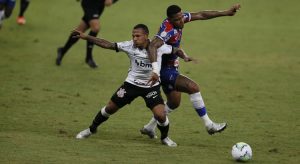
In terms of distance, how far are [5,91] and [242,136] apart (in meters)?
6.37

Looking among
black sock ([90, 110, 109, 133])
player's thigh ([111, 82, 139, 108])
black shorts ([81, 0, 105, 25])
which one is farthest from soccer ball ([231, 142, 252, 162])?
black shorts ([81, 0, 105, 25])

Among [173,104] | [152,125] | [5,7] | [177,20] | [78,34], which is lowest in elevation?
[5,7]

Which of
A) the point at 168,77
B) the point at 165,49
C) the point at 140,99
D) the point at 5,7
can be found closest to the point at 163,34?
the point at 165,49

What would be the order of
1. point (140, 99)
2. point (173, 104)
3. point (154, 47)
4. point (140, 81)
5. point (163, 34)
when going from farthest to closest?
point (140, 99)
point (173, 104)
point (163, 34)
point (140, 81)
point (154, 47)

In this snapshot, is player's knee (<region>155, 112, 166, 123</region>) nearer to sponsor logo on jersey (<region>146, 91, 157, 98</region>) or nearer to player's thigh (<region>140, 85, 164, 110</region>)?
player's thigh (<region>140, 85, 164, 110</region>)

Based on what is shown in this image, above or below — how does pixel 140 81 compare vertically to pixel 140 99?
above

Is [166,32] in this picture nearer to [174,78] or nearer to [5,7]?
[174,78]

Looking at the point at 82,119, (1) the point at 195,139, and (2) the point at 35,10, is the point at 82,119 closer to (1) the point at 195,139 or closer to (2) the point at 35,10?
(1) the point at 195,139

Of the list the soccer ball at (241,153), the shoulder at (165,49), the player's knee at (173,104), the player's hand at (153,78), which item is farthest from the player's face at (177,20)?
the soccer ball at (241,153)

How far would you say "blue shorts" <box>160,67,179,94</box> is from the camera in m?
12.1

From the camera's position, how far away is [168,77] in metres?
12.1

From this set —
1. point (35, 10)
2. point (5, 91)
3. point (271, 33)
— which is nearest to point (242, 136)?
point (5, 91)

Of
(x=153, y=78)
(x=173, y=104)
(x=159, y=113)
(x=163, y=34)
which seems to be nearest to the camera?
(x=153, y=78)

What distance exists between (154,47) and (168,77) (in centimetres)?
89
